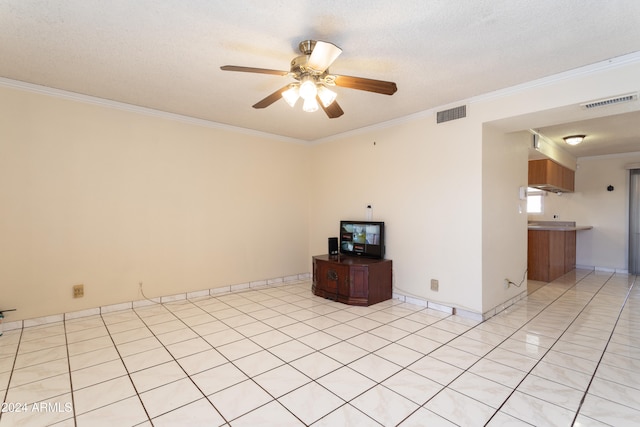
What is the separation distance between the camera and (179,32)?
2.21 m

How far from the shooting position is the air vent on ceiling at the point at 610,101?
2.57 metres

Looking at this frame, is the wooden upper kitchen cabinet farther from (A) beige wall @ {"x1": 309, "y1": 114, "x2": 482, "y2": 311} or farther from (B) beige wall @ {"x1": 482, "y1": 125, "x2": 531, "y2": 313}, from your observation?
(A) beige wall @ {"x1": 309, "y1": 114, "x2": 482, "y2": 311}

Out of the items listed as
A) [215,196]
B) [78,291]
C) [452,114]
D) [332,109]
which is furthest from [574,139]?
[78,291]

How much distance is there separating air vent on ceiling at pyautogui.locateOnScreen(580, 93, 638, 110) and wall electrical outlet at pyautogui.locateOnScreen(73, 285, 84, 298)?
17.9 ft

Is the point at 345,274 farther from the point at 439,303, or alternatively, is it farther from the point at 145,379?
the point at 145,379

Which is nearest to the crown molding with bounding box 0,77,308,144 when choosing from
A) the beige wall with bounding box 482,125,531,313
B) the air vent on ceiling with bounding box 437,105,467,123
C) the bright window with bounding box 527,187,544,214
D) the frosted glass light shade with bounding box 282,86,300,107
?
the frosted glass light shade with bounding box 282,86,300,107

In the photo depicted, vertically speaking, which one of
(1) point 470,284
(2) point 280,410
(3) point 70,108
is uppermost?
(3) point 70,108

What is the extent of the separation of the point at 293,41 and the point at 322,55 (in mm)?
410

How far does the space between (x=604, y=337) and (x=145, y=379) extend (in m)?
4.07

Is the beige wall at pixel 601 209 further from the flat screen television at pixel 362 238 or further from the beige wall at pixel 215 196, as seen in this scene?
the flat screen television at pixel 362 238

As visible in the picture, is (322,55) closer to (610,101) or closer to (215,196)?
(610,101)

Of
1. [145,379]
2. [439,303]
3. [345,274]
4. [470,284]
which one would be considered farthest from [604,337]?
[145,379]

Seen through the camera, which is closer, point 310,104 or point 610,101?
point 310,104

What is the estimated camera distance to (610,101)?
2670mm
